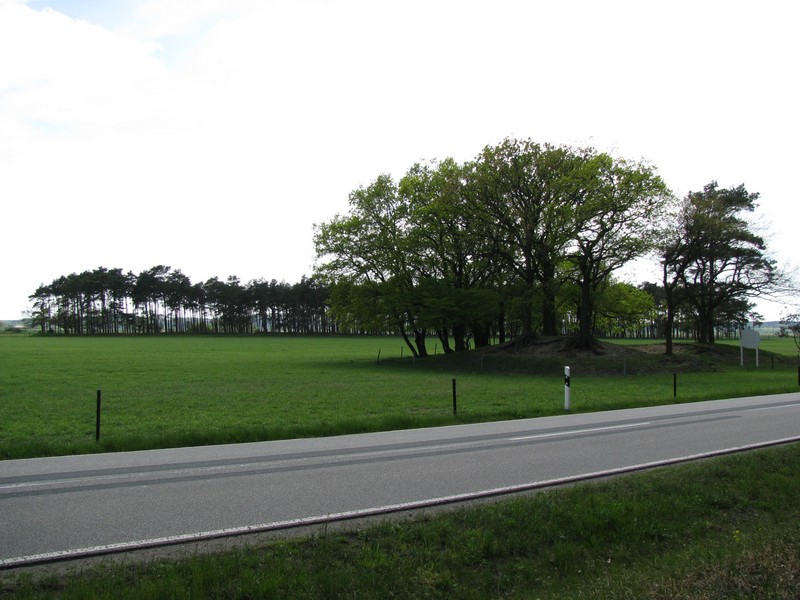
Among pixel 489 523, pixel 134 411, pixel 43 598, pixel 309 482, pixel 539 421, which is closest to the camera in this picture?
pixel 43 598

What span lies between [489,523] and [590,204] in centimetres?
3183

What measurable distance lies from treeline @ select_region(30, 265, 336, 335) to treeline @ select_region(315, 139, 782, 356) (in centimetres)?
8780

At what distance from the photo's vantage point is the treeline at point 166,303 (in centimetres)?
13612

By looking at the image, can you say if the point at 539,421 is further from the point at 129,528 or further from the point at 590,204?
the point at 590,204

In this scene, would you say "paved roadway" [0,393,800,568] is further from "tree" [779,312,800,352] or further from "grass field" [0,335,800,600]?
"tree" [779,312,800,352]

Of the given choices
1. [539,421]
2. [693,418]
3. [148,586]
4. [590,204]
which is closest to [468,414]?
[539,421]

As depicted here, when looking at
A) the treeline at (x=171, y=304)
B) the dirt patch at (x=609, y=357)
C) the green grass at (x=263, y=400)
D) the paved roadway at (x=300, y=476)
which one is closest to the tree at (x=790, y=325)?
the green grass at (x=263, y=400)

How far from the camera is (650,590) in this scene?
14.0 feet

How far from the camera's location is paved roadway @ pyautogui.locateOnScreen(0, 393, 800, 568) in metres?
5.84

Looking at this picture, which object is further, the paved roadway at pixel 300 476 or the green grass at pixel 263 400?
the green grass at pixel 263 400

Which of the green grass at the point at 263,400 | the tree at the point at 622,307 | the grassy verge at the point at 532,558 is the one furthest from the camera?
the tree at the point at 622,307

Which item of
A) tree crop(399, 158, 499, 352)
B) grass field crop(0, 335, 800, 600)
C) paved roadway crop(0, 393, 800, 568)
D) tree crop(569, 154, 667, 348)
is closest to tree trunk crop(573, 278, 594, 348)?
tree crop(569, 154, 667, 348)

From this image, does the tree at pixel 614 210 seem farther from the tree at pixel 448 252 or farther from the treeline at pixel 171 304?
the treeline at pixel 171 304

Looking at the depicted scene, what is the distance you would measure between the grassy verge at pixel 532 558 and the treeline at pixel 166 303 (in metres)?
129
